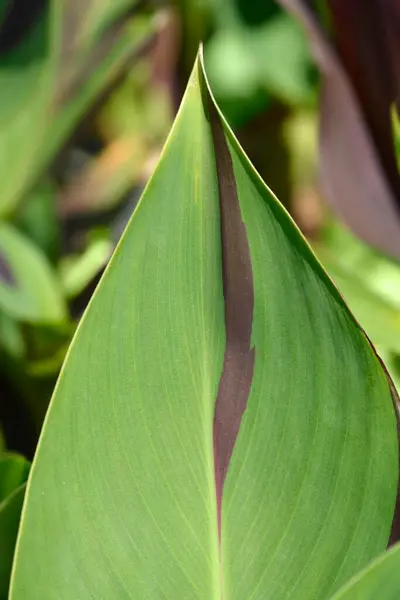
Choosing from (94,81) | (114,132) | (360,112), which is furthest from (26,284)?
(114,132)

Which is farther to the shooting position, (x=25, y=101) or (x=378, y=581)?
(x=25, y=101)

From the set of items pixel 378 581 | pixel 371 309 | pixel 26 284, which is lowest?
pixel 378 581

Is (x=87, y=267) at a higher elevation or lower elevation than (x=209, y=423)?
higher

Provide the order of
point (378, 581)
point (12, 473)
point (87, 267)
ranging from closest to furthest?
1. point (378, 581)
2. point (12, 473)
3. point (87, 267)

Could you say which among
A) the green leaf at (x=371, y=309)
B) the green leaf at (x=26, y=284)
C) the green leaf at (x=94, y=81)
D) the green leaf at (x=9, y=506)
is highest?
the green leaf at (x=94, y=81)

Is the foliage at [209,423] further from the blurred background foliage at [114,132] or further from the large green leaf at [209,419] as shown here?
the blurred background foliage at [114,132]

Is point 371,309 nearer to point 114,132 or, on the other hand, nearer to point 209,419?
point 209,419

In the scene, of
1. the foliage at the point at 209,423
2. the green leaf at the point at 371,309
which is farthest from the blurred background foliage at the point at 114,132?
the foliage at the point at 209,423
